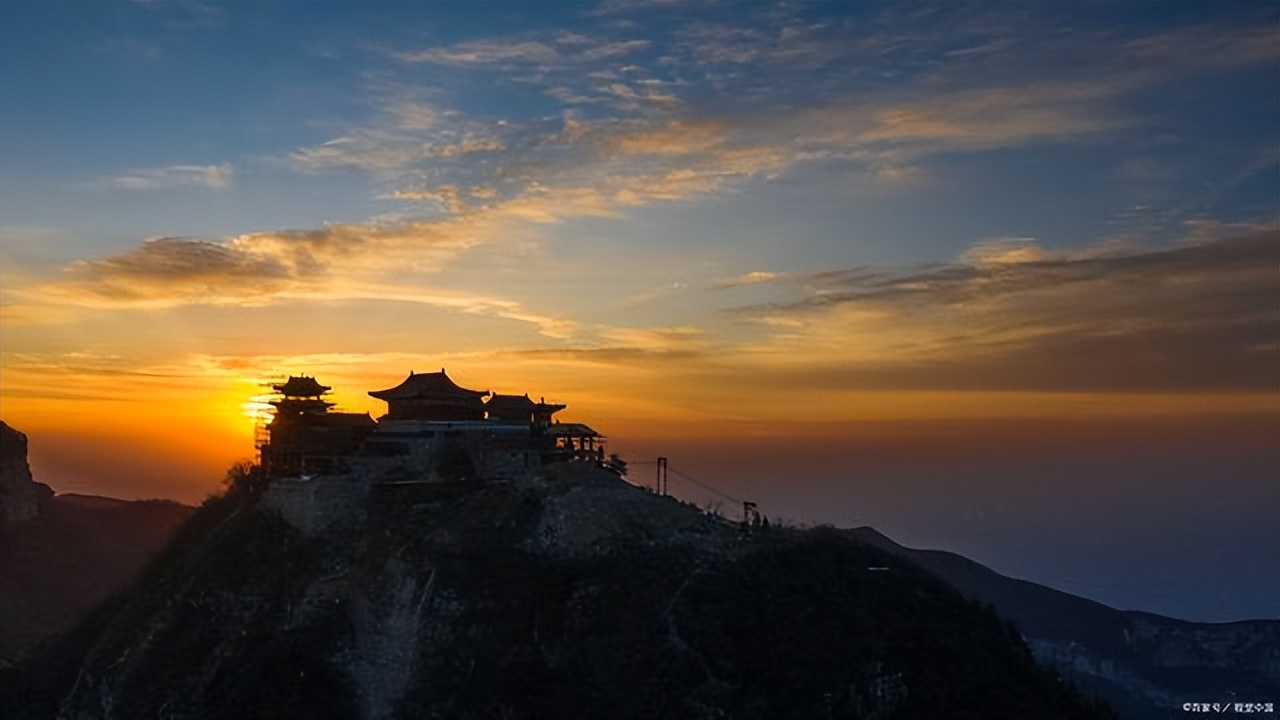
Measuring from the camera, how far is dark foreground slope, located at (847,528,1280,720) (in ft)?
197

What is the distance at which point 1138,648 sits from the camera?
233 feet

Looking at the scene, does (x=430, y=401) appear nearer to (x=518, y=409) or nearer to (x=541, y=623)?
(x=518, y=409)

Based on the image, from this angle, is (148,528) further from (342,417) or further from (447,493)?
(447,493)

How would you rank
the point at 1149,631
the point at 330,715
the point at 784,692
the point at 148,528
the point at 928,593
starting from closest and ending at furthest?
the point at 784,692
the point at 330,715
the point at 928,593
the point at 1149,631
the point at 148,528

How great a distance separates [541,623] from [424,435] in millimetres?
13161

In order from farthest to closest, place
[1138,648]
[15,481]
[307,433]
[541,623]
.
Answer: [15,481] < [1138,648] < [307,433] < [541,623]

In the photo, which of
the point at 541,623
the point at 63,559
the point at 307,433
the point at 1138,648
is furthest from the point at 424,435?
the point at 63,559

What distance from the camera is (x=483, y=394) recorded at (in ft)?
173

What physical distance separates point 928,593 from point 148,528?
92.7m

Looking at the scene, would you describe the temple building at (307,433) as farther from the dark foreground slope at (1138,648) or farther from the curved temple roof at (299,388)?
the dark foreground slope at (1138,648)

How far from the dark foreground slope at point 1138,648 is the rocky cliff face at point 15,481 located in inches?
2768

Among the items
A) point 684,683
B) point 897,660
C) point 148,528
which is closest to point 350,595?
point 684,683

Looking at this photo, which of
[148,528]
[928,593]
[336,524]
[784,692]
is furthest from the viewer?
[148,528]

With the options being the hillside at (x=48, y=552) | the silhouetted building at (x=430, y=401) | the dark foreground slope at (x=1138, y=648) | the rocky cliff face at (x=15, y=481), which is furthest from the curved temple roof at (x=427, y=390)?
the rocky cliff face at (x=15, y=481)
